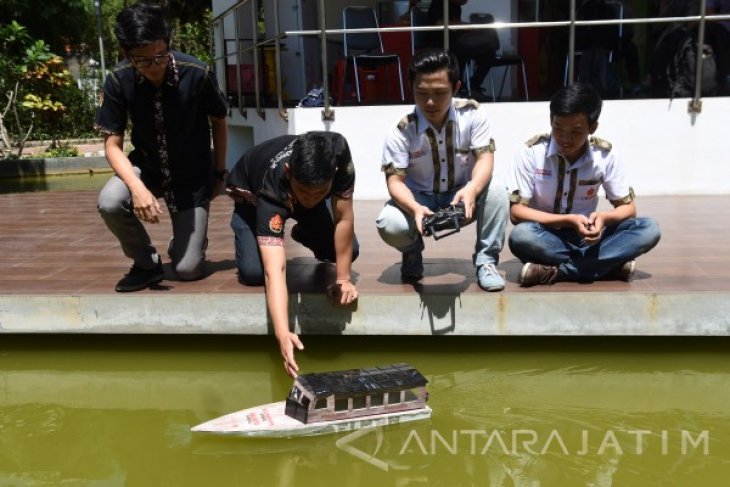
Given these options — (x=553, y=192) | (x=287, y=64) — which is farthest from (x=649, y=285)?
(x=287, y=64)

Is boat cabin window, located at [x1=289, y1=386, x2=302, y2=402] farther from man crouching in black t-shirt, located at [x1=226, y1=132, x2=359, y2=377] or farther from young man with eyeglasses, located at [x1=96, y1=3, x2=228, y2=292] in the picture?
young man with eyeglasses, located at [x1=96, y1=3, x2=228, y2=292]

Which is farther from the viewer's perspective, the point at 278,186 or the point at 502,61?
the point at 502,61

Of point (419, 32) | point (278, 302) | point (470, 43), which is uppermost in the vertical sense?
point (419, 32)

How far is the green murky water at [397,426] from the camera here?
2.42 m

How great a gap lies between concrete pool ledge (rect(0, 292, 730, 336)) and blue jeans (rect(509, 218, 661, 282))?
23 cm

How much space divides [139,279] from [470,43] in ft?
14.2

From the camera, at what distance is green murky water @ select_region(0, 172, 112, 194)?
32.1 ft

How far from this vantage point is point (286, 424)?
2633 mm

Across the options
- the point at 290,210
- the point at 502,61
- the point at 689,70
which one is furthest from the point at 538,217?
the point at 502,61

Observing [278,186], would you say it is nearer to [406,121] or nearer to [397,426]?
[406,121]

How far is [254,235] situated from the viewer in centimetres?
362

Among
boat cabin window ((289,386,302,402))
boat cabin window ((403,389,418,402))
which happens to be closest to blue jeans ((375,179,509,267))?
boat cabin window ((403,389,418,402))

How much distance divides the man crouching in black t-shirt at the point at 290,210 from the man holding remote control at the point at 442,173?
277 millimetres

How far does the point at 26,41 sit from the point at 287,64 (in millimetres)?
4963
